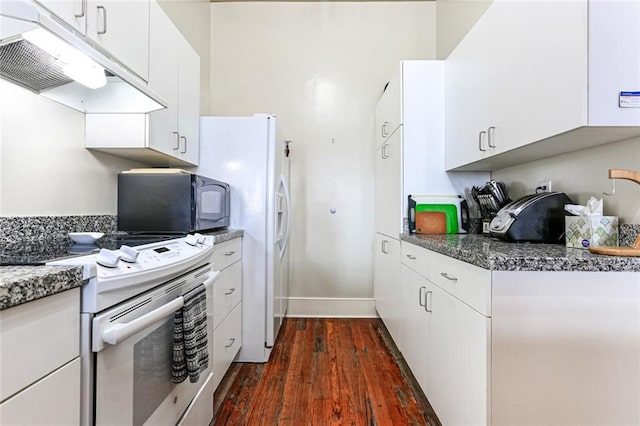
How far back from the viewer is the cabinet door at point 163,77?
1.67 metres

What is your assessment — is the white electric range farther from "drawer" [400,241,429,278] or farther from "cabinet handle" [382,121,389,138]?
"cabinet handle" [382,121,389,138]

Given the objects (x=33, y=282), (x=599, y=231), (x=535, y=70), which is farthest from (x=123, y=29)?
(x=599, y=231)

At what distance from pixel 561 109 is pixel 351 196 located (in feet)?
7.09

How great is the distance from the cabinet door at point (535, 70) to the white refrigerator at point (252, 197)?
4.62 feet

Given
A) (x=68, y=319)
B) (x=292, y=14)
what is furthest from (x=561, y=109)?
(x=292, y=14)

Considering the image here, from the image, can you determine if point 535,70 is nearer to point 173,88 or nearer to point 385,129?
point 385,129

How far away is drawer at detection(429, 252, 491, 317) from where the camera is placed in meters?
1.02

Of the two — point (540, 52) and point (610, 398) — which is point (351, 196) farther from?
point (610, 398)

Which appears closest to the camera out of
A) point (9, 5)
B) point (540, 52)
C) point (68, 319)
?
point (68, 319)

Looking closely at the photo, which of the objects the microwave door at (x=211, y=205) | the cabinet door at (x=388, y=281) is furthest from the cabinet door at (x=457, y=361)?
the microwave door at (x=211, y=205)

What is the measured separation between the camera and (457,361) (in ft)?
4.03

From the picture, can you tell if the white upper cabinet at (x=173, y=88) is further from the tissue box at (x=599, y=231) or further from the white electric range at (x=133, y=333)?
the tissue box at (x=599, y=231)

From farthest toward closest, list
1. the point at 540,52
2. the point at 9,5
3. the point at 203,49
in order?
the point at 203,49 → the point at 540,52 → the point at 9,5

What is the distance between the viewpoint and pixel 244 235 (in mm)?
2238
